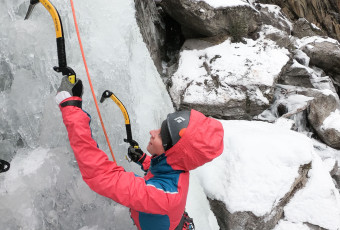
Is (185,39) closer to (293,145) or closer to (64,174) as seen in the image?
(293,145)

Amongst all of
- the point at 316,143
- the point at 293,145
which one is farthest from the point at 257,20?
the point at 293,145

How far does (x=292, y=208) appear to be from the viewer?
11.8ft

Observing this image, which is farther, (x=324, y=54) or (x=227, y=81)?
(x=324, y=54)

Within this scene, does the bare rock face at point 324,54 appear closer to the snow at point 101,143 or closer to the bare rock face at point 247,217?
the snow at point 101,143

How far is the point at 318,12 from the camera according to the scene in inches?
483

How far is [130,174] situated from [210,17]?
5.31 metres

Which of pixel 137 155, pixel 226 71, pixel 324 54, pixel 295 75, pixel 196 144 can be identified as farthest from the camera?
pixel 324 54

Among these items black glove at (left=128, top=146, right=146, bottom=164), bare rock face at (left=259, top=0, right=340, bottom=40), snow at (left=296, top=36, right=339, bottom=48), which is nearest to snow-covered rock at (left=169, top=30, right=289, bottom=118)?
snow at (left=296, top=36, right=339, bottom=48)

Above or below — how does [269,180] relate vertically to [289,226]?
above

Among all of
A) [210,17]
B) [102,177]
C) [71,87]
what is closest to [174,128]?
[102,177]

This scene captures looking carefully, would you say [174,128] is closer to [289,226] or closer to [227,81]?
[289,226]

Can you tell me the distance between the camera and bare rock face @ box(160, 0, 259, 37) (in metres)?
5.88

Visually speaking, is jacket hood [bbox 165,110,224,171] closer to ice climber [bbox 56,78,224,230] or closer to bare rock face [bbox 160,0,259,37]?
ice climber [bbox 56,78,224,230]

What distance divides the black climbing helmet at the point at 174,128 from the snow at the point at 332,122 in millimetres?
5881
